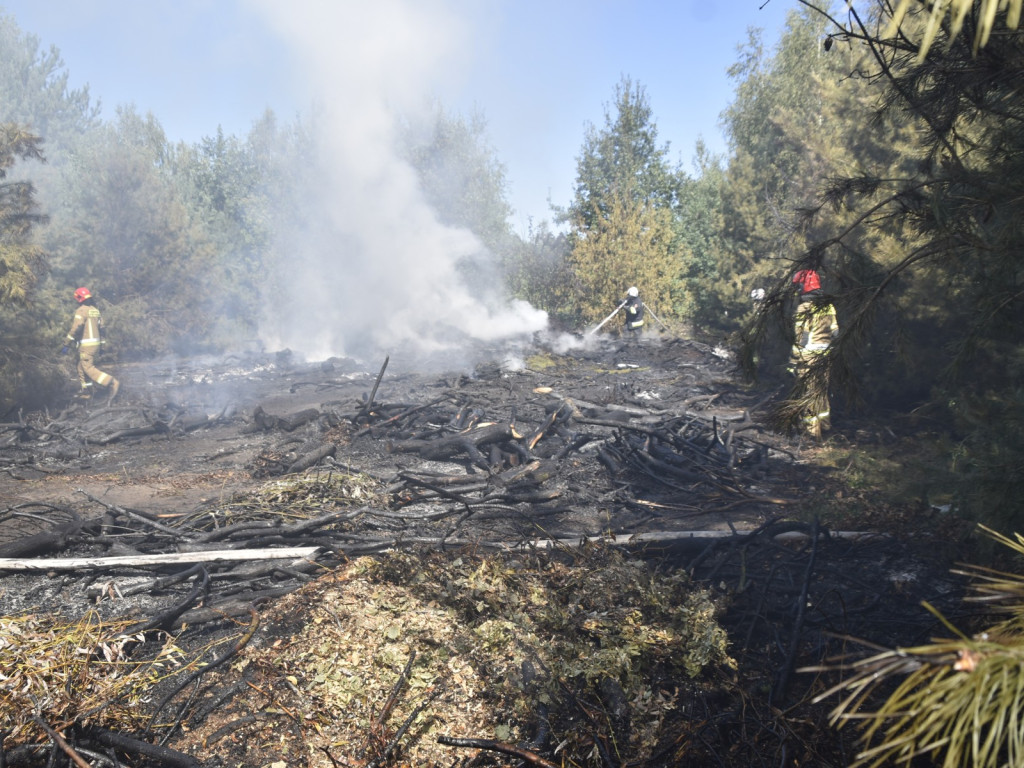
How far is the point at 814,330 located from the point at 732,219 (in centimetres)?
1600

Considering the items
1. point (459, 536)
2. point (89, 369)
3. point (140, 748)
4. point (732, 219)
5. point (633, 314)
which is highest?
point (732, 219)

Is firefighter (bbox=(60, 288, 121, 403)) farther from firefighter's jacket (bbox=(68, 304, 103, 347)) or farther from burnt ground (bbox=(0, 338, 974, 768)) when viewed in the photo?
burnt ground (bbox=(0, 338, 974, 768))

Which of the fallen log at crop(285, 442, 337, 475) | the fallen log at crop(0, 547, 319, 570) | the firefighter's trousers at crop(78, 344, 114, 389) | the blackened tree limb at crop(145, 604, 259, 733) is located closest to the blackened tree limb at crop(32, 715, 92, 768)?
the blackened tree limb at crop(145, 604, 259, 733)

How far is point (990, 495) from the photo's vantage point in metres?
3.85

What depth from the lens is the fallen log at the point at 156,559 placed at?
4.90 metres

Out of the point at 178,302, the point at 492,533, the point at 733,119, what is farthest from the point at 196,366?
the point at 733,119

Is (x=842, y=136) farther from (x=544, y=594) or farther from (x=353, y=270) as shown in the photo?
(x=353, y=270)

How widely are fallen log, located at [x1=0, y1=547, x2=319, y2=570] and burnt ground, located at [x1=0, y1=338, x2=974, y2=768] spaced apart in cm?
6

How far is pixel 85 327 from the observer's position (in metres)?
12.9

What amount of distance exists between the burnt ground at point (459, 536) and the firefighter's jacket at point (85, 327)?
165 cm

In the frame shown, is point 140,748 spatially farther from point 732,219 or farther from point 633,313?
point 732,219

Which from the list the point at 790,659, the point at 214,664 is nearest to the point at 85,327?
the point at 214,664

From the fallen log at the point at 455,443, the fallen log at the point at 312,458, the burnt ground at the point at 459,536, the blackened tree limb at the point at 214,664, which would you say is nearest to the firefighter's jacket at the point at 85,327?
the burnt ground at the point at 459,536

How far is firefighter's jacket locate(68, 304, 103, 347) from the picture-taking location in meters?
12.8
